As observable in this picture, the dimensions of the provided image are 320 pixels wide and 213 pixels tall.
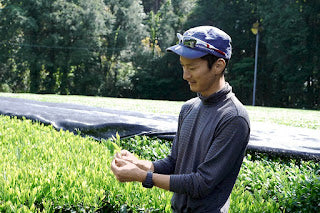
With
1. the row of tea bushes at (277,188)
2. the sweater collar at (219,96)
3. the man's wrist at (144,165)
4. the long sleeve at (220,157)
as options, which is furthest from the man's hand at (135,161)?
the row of tea bushes at (277,188)

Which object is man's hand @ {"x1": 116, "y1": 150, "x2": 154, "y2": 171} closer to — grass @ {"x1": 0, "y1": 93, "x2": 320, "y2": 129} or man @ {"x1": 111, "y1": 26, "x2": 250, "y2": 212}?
man @ {"x1": 111, "y1": 26, "x2": 250, "y2": 212}

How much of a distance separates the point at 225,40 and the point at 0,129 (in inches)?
191

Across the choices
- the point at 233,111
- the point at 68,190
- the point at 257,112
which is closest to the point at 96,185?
the point at 68,190

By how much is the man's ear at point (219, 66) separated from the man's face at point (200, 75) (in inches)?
0.5

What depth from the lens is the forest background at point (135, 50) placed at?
28.2m

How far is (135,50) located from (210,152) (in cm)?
3464

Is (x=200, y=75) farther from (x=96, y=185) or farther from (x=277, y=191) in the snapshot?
(x=277, y=191)

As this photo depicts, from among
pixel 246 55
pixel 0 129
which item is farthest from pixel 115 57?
pixel 0 129

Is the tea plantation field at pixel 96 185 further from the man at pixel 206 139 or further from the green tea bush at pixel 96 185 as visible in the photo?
the man at pixel 206 139

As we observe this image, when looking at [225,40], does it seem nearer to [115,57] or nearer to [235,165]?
[235,165]

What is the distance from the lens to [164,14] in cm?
3819

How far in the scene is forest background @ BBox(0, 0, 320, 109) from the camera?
92.4 feet

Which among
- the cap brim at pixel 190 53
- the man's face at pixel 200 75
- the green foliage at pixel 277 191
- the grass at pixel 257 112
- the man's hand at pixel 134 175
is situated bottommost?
the green foliage at pixel 277 191

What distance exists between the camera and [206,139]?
181 cm
